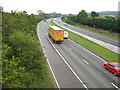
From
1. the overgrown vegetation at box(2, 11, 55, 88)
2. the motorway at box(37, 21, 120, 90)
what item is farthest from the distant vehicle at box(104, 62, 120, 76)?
the overgrown vegetation at box(2, 11, 55, 88)

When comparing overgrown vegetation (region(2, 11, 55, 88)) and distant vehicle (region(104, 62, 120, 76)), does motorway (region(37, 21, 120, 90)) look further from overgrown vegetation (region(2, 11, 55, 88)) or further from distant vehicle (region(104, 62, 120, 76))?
overgrown vegetation (region(2, 11, 55, 88))

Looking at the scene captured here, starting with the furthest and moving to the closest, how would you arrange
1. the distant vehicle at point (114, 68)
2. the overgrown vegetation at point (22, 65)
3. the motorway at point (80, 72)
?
1. the distant vehicle at point (114, 68)
2. the motorway at point (80, 72)
3. the overgrown vegetation at point (22, 65)

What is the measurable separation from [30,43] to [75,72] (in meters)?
8.52

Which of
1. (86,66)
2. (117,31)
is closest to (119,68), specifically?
(86,66)

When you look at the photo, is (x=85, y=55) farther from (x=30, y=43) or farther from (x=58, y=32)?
(x=30, y=43)

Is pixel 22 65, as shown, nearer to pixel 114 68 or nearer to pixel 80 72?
pixel 80 72

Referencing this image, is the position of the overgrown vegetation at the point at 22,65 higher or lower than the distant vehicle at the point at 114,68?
higher

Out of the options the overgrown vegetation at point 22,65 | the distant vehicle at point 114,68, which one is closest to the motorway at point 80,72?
the distant vehicle at point 114,68

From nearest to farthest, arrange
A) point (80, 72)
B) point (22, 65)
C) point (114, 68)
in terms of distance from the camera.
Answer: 1. point (22, 65)
2. point (114, 68)
3. point (80, 72)

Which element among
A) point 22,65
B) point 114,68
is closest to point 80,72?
point 114,68

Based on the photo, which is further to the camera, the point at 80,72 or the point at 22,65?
the point at 80,72

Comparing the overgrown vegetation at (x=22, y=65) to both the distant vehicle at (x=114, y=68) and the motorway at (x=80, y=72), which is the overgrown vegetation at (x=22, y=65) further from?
the distant vehicle at (x=114, y=68)

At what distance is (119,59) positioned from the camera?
26984 millimetres

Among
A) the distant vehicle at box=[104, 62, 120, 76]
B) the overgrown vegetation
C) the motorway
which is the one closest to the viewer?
the overgrown vegetation
